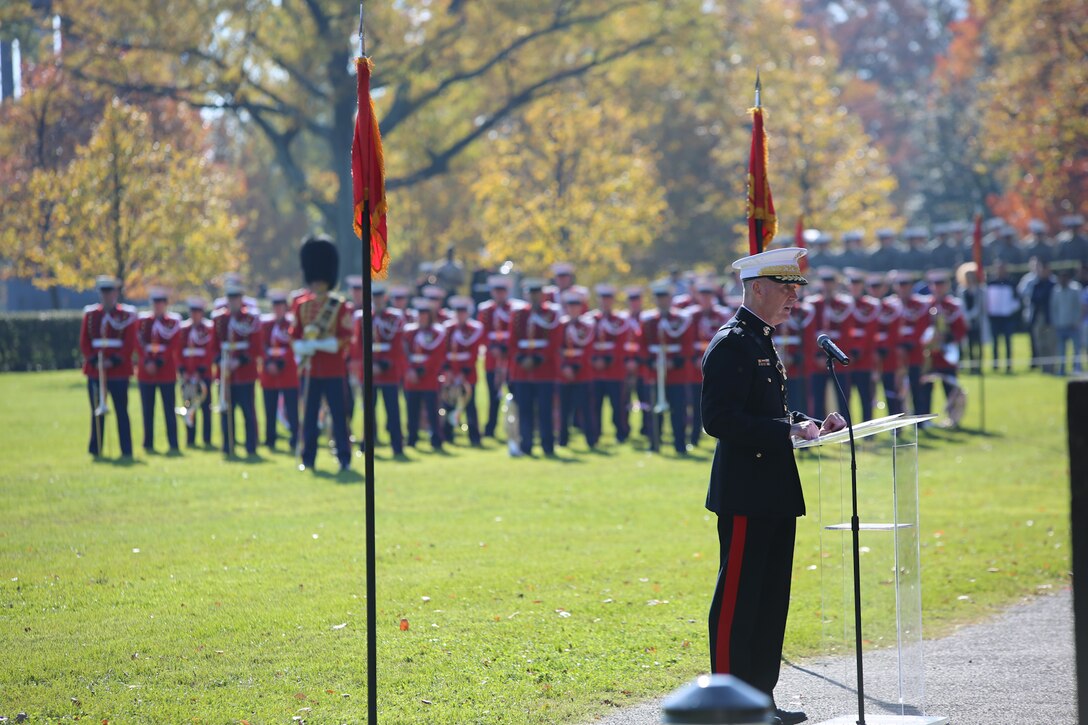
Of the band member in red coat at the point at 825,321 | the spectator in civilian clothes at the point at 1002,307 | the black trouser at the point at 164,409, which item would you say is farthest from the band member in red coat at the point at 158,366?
the spectator in civilian clothes at the point at 1002,307

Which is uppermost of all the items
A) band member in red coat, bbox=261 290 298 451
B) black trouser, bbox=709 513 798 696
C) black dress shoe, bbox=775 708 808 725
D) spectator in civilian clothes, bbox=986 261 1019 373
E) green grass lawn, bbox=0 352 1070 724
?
Answer: spectator in civilian clothes, bbox=986 261 1019 373

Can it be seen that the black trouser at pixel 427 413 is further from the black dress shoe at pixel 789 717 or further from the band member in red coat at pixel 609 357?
the black dress shoe at pixel 789 717

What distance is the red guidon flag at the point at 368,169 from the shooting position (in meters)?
6.88

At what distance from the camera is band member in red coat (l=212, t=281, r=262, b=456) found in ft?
67.8

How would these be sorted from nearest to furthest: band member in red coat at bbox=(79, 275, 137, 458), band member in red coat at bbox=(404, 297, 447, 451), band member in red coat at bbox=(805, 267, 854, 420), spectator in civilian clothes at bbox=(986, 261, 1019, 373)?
band member in red coat at bbox=(79, 275, 137, 458)
band member in red coat at bbox=(404, 297, 447, 451)
band member in red coat at bbox=(805, 267, 854, 420)
spectator in civilian clothes at bbox=(986, 261, 1019, 373)

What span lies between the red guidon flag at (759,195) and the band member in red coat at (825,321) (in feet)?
40.9

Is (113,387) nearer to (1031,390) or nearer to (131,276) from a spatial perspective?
(1031,390)

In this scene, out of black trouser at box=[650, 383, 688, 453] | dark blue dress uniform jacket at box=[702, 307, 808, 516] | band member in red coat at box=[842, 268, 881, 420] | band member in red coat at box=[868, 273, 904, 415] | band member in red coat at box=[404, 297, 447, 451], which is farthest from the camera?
band member in red coat at box=[868, 273, 904, 415]

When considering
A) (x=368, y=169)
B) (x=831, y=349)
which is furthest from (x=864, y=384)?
(x=368, y=169)

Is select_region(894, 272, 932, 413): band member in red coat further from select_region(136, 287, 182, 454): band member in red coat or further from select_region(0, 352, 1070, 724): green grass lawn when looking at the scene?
select_region(136, 287, 182, 454): band member in red coat

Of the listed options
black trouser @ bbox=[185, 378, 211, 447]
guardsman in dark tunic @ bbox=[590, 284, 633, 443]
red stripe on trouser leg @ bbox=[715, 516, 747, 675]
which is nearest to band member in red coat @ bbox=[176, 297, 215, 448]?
black trouser @ bbox=[185, 378, 211, 447]

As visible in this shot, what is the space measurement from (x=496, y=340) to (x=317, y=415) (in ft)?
17.1

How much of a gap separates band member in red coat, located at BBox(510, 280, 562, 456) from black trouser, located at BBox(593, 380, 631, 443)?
924 mm

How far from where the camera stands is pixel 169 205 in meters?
38.0
